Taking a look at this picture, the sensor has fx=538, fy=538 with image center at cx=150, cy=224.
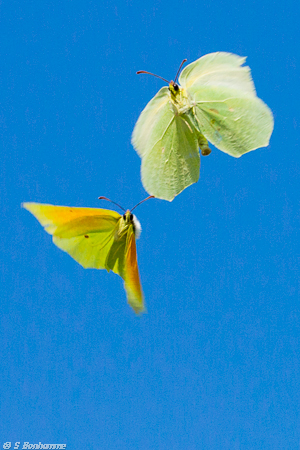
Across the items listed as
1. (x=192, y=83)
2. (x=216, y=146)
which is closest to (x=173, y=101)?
(x=192, y=83)

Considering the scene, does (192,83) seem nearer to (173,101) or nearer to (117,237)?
(173,101)

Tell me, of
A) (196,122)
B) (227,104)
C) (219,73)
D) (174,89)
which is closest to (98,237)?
(196,122)

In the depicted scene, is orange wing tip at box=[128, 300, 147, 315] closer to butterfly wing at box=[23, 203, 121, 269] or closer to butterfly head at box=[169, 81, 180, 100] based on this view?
butterfly wing at box=[23, 203, 121, 269]

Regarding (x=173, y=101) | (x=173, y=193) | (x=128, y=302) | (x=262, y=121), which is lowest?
(x=128, y=302)

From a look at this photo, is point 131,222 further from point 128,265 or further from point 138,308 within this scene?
point 138,308

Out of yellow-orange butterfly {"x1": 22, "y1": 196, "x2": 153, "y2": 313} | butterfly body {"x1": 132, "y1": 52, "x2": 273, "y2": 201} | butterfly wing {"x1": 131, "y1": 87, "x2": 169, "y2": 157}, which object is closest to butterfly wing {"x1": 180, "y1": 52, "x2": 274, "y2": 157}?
butterfly body {"x1": 132, "y1": 52, "x2": 273, "y2": 201}

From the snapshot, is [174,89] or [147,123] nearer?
[174,89]

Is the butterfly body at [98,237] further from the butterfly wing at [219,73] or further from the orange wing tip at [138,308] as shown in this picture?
the butterfly wing at [219,73]

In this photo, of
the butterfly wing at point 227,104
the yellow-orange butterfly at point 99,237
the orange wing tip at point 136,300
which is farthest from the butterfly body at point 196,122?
the orange wing tip at point 136,300
